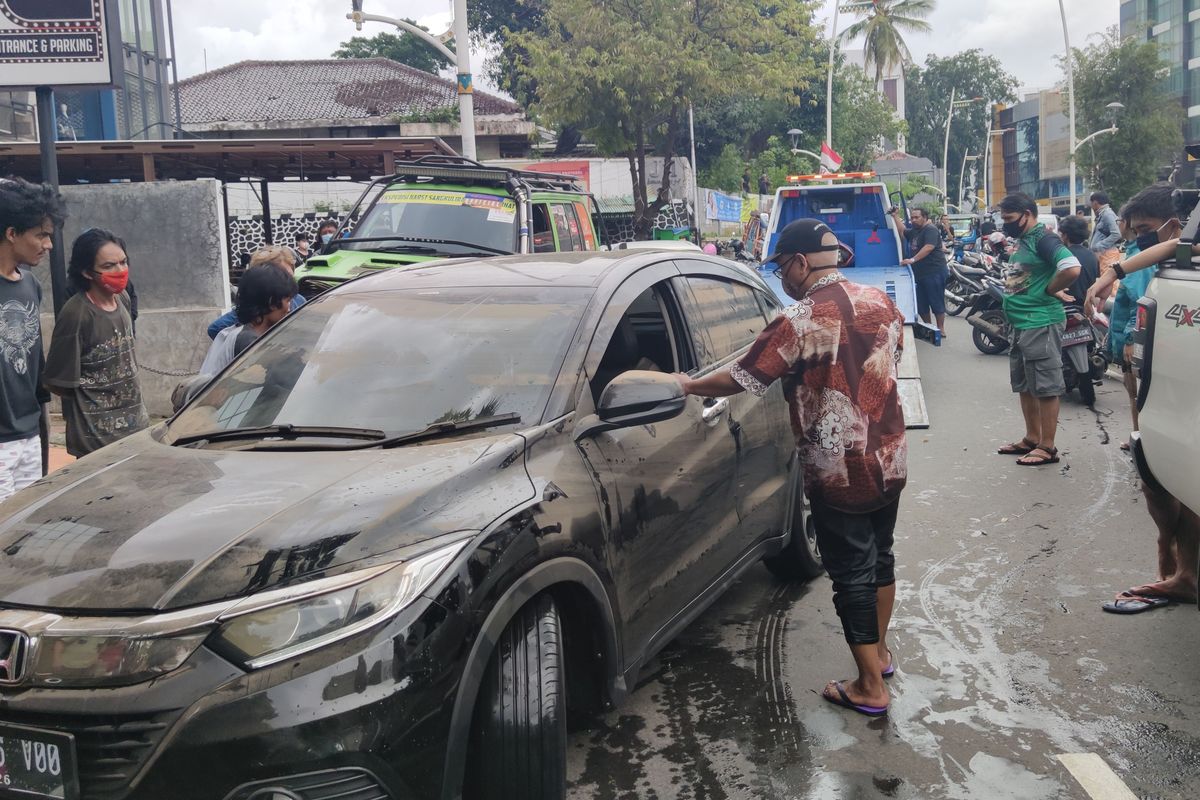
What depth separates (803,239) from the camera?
13.0ft

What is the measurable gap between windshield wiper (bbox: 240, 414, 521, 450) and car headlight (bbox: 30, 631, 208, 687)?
93 cm

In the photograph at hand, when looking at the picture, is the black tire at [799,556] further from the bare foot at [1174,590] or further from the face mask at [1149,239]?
the face mask at [1149,239]

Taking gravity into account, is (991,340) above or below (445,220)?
below

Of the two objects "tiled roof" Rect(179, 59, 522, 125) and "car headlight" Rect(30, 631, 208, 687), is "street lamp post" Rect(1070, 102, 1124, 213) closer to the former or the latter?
"tiled roof" Rect(179, 59, 522, 125)

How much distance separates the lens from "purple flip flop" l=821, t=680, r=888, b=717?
3.95 metres

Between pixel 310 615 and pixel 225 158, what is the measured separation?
49.1 feet

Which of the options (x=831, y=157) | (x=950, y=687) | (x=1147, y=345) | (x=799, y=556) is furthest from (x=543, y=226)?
(x=831, y=157)

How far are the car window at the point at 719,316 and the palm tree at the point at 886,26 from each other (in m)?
53.7

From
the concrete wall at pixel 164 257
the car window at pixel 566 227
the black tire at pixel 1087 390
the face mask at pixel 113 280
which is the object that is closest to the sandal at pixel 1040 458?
the black tire at pixel 1087 390

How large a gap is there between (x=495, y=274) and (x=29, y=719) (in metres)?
2.29

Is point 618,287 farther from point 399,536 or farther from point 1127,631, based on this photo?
point 1127,631

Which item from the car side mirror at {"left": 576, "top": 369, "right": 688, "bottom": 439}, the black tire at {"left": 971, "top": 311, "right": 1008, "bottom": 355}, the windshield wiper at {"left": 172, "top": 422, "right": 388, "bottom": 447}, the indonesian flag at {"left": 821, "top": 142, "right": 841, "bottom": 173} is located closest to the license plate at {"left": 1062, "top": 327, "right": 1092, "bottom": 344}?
the black tire at {"left": 971, "top": 311, "right": 1008, "bottom": 355}

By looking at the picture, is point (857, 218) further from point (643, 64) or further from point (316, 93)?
point (316, 93)

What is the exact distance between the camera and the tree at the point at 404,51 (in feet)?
172
